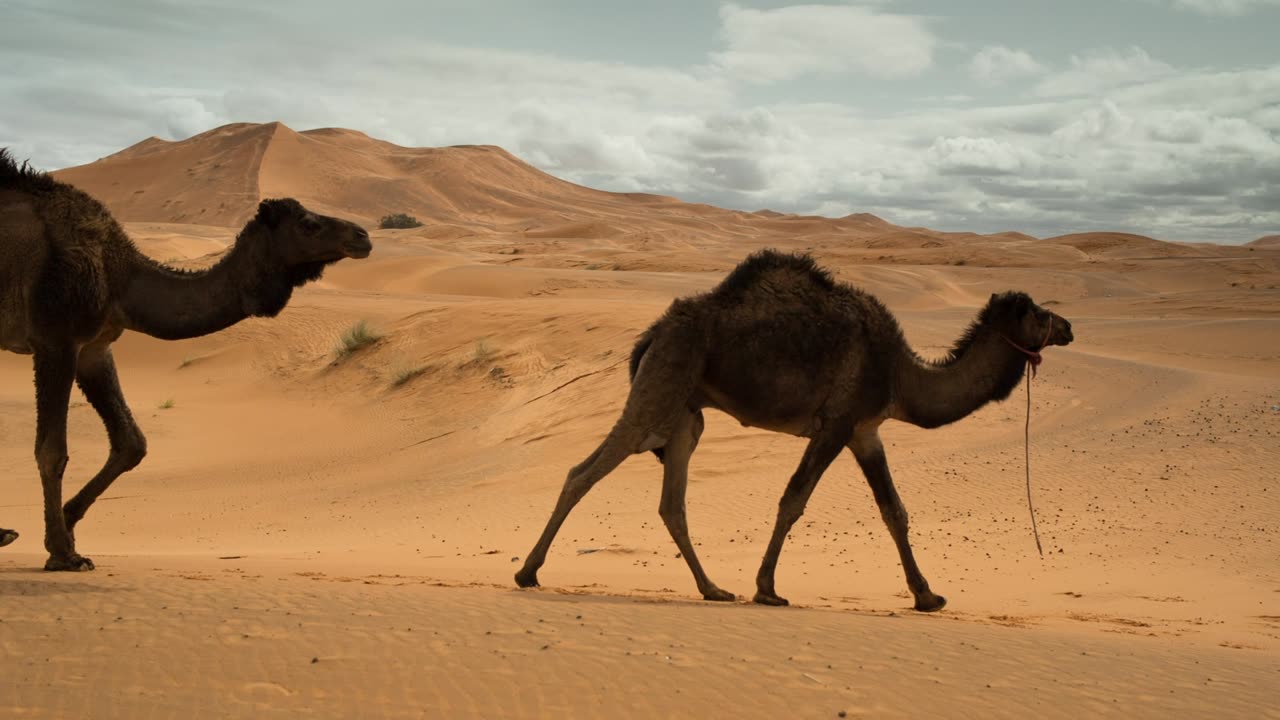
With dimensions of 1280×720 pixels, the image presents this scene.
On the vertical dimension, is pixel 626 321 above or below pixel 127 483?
above

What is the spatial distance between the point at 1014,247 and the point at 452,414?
44724mm

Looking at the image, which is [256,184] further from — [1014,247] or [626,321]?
[626,321]

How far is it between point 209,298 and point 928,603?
20.4 ft

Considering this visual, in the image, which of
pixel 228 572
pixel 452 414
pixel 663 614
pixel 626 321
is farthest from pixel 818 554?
pixel 626 321

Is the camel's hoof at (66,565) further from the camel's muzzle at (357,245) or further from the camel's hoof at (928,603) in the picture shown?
the camel's hoof at (928,603)

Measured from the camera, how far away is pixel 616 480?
16.1m

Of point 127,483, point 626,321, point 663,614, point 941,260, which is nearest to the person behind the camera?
point 663,614

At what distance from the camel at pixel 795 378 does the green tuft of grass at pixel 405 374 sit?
1462 cm

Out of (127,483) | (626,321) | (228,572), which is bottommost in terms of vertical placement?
(127,483)

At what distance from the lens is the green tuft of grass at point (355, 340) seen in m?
25.9

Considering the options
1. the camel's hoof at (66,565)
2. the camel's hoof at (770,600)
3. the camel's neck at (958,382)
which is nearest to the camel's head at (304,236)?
the camel's hoof at (66,565)

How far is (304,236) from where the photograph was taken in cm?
915

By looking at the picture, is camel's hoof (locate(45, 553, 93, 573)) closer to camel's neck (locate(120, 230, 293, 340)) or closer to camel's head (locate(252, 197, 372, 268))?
camel's neck (locate(120, 230, 293, 340))

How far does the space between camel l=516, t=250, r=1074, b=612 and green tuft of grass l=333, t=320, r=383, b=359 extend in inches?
684
